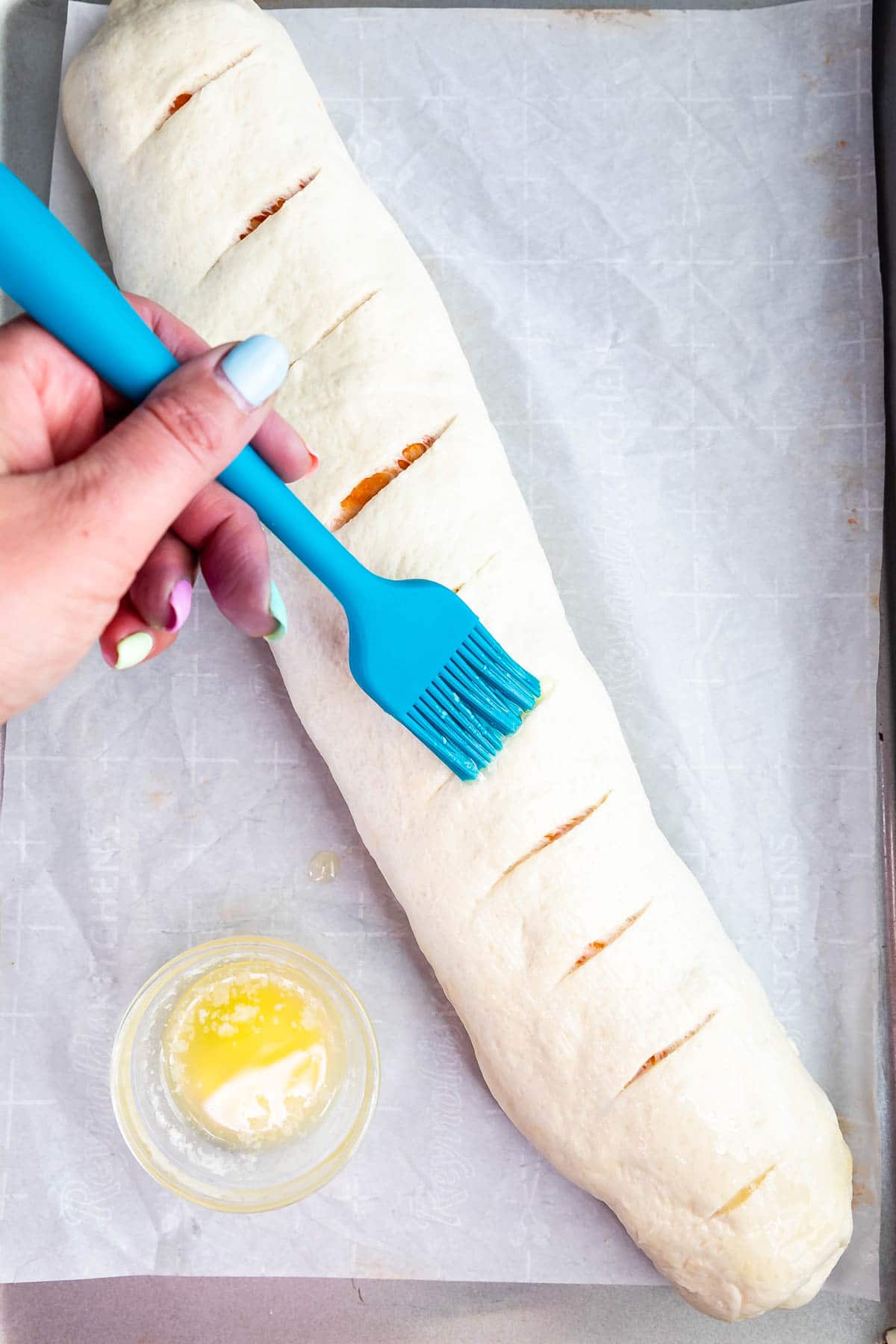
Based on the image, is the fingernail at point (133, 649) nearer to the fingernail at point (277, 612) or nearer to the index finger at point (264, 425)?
the fingernail at point (277, 612)

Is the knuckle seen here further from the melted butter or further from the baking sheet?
the melted butter

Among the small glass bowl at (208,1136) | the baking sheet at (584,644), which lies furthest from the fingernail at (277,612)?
the small glass bowl at (208,1136)

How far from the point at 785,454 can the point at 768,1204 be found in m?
1.07

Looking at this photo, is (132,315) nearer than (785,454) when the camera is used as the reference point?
Yes

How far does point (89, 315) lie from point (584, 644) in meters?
0.87

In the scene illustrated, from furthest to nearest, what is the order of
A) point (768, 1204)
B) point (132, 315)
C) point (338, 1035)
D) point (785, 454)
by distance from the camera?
point (785, 454)
point (338, 1035)
point (768, 1204)
point (132, 315)

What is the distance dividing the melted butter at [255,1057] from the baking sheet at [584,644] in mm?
93

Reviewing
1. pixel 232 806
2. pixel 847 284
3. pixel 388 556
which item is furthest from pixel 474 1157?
pixel 847 284

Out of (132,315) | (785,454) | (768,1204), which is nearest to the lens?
(132,315)

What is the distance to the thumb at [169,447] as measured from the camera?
1.04 metres

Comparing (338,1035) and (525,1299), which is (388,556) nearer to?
(338,1035)

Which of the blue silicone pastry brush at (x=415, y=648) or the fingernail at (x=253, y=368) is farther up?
the fingernail at (x=253, y=368)

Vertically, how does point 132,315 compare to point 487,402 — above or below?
above

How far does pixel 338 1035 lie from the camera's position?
1.52 m
